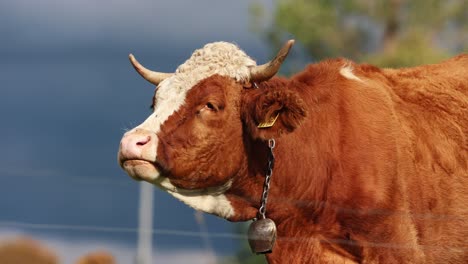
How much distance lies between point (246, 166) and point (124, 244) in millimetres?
2608

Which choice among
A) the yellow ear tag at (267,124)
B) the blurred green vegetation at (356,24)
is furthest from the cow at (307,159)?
the blurred green vegetation at (356,24)

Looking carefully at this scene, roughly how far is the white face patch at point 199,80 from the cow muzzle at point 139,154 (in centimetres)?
16

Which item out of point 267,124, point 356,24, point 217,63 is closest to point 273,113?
point 267,124

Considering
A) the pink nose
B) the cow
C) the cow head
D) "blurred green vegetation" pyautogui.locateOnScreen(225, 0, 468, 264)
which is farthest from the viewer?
"blurred green vegetation" pyautogui.locateOnScreen(225, 0, 468, 264)

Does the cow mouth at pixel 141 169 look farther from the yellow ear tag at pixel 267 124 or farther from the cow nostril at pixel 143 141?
the yellow ear tag at pixel 267 124

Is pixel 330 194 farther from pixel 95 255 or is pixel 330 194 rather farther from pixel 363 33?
pixel 363 33

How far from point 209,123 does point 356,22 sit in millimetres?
25508

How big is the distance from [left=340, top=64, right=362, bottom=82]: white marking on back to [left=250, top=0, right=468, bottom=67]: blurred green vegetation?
74.7ft

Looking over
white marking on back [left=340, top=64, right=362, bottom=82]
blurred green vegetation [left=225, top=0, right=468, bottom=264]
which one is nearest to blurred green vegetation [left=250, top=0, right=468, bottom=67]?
blurred green vegetation [left=225, top=0, right=468, bottom=264]

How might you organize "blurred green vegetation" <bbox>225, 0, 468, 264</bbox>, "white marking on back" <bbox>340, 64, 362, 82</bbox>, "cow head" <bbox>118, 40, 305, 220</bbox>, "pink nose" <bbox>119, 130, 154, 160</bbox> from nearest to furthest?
1. "pink nose" <bbox>119, 130, 154, 160</bbox>
2. "cow head" <bbox>118, 40, 305, 220</bbox>
3. "white marking on back" <bbox>340, 64, 362, 82</bbox>
4. "blurred green vegetation" <bbox>225, 0, 468, 264</bbox>

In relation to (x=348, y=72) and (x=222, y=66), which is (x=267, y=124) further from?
(x=348, y=72)

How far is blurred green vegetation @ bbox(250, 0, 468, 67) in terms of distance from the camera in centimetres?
3178

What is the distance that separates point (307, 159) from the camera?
794 centimetres

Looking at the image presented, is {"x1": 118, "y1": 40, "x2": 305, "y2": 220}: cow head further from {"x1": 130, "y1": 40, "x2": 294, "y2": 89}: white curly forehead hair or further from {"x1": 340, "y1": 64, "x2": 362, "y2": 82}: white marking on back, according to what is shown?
{"x1": 340, "y1": 64, "x2": 362, "y2": 82}: white marking on back
